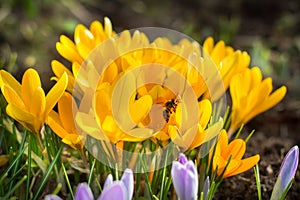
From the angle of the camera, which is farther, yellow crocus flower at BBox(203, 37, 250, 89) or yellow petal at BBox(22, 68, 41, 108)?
yellow crocus flower at BBox(203, 37, 250, 89)

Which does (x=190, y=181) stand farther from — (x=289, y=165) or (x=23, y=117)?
(x=23, y=117)

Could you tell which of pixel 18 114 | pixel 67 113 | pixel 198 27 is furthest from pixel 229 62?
pixel 198 27

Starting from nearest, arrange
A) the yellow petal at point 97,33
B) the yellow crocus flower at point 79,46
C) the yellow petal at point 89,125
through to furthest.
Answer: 1. the yellow petal at point 89,125
2. the yellow crocus flower at point 79,46
3. the yellow petal at point 97,33

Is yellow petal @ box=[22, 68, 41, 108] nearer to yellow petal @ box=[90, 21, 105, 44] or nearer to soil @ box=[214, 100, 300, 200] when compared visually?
yellow petal @ box=[90, 21, 105, 44]

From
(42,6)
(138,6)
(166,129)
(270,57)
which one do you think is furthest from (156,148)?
(138,6)

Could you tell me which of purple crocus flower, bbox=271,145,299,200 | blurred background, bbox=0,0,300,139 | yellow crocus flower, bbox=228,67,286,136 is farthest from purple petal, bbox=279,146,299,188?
blurred background, bbox=0,0,300,139

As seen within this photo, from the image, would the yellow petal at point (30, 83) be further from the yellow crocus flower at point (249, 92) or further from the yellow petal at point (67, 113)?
the yellow crocus flower at point (249, 92)

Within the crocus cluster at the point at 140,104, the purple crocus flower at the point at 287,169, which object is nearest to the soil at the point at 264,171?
the crocus cluster at the point at 140,104
